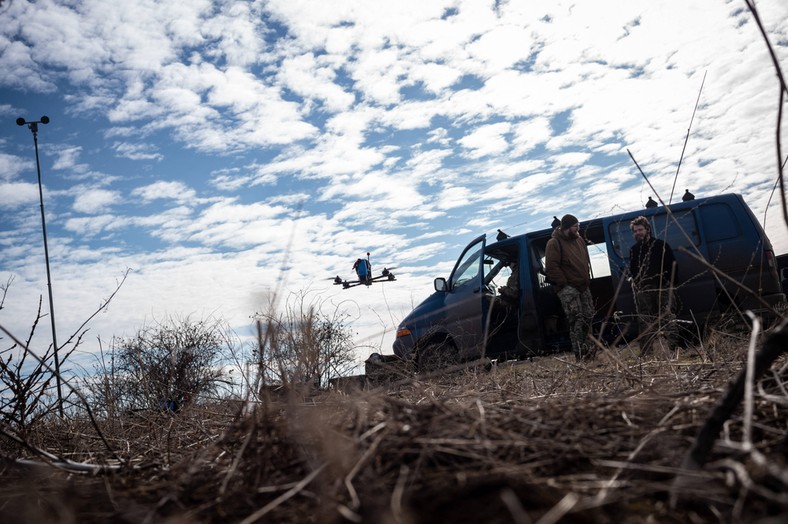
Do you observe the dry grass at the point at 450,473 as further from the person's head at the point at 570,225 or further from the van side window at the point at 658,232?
the van side window at the point at 658,232

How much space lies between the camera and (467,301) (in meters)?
9.05

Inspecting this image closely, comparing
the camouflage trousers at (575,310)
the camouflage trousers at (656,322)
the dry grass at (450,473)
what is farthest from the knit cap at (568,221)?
the dry grass at (450,473)

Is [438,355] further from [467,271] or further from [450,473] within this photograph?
[450,473]

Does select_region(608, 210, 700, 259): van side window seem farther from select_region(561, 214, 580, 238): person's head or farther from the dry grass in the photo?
the dry grass

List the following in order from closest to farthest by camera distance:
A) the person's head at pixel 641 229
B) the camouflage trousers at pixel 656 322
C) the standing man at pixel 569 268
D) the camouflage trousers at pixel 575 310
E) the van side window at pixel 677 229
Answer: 1. the camouflage trousers at pixel 656 322
2. the person's head at pixel 641 229
3. the camouflage trousers at pixel 575 310
4. the standing man at pixel 569 268
5. the van side window at pixel 677 229

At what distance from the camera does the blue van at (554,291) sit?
24.1 ft

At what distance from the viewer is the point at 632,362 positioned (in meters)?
3.45

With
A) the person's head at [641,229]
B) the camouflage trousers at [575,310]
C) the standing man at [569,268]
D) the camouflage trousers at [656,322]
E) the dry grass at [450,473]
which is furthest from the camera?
the standing man at [569,268]

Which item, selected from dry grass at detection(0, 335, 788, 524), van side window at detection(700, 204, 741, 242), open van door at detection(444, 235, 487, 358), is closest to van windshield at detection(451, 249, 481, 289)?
open van door at detection(444, 235, 487, 358)

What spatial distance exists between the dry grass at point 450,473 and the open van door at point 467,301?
22.1ft

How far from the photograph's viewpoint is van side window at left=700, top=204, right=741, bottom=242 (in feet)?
24.7

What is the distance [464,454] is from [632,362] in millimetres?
2360

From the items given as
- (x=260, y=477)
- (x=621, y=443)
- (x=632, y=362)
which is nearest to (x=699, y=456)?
(x=621, y=443)

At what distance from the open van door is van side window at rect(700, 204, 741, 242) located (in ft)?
9.80
